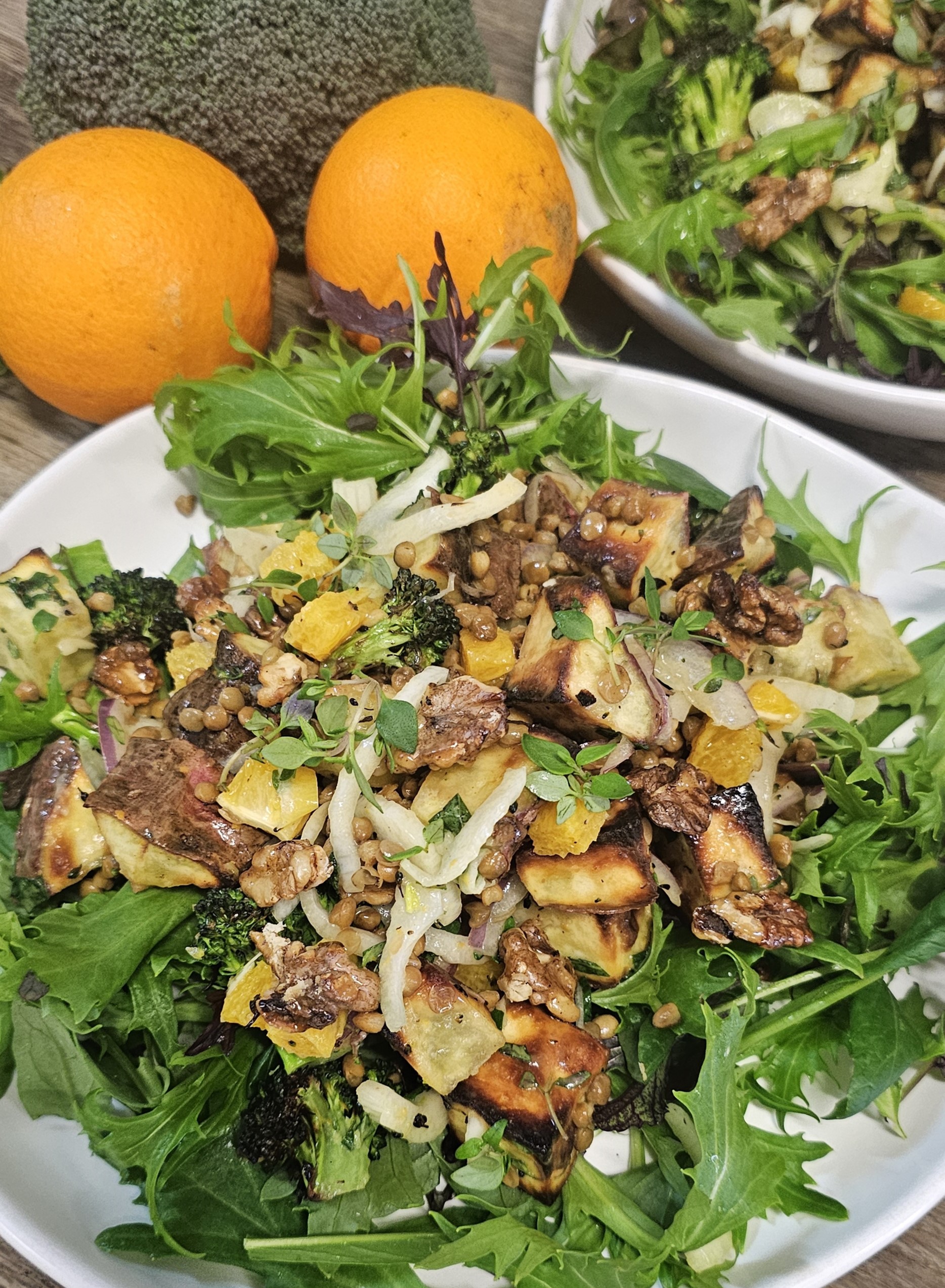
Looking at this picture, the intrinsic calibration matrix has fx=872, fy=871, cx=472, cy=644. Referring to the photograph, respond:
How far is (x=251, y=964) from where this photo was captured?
1.88 m

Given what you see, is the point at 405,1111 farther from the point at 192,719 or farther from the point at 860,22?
the point at 860,22

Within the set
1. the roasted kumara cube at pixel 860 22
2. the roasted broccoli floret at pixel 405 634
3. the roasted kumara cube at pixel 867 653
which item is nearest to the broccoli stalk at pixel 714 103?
the roasted kumara cube at pixel 860 22

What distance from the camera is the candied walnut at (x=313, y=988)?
5.67 feet

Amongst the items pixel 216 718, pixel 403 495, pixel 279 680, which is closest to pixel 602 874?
pixel 279 680

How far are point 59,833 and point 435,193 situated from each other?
1919mm

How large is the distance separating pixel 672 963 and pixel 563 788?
536 millimetres

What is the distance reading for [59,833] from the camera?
201cm

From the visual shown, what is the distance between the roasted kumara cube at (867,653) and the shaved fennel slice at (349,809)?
1095 mm

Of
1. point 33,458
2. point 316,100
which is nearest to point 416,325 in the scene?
point 316,100

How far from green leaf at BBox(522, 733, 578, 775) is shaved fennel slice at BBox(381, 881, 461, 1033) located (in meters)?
0.33

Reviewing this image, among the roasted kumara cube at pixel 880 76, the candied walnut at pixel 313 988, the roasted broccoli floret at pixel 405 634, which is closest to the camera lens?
the candied walnut at pixel 313 988

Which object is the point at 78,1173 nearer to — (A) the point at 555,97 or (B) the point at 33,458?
(B) the point at 33,458

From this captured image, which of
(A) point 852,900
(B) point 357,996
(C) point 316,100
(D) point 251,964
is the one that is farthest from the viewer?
(C) point 316,100

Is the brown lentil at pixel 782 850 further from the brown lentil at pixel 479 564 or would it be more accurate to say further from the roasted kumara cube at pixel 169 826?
the roasted kumara cube at pixel 169 826
